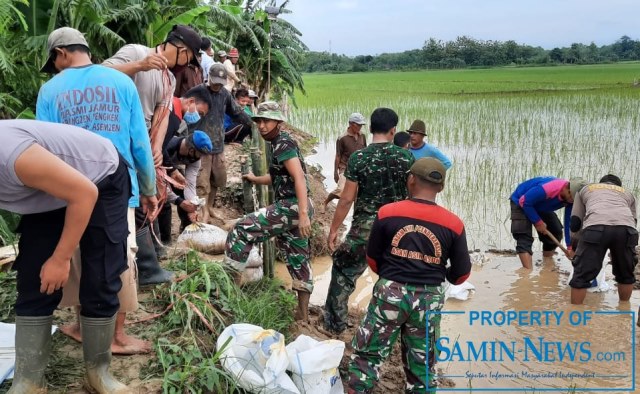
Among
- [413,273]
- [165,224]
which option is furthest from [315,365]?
[165,224]

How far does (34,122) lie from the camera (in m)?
1.82

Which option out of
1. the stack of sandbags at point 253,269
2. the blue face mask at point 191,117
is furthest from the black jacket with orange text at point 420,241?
the blue face mask at point 191,117

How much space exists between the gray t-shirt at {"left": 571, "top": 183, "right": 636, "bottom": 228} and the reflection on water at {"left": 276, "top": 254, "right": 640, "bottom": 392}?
2.54ft

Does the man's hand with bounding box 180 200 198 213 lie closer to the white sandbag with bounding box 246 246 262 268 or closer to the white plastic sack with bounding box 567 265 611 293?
the white sandbag with bounding box 246 246 262 268

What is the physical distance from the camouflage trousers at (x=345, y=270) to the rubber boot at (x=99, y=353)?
69.6 inches

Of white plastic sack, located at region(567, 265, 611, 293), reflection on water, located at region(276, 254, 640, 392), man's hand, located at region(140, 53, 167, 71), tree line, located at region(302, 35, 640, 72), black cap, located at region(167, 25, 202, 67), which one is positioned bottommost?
reflection on water, located at region(276, 254, 640, 392)

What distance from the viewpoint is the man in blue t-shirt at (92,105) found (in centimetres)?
233

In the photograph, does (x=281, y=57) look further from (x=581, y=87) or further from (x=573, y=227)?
(x=581, y=87)

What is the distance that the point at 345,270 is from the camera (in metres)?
3.71

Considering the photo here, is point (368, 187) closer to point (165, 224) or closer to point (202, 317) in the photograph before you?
point (202, 317)

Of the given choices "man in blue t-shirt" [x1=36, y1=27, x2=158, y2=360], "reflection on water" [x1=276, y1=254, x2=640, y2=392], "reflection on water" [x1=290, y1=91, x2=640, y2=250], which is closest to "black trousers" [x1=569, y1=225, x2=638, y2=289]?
"reflection on water" [x1=276, y1=254, x2=640, y2=392]

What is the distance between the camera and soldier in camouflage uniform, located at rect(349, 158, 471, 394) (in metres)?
2.58

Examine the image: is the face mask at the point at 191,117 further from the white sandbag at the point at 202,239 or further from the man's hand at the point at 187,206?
the white sandbag at the point at 202,239

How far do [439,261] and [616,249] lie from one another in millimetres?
2375
